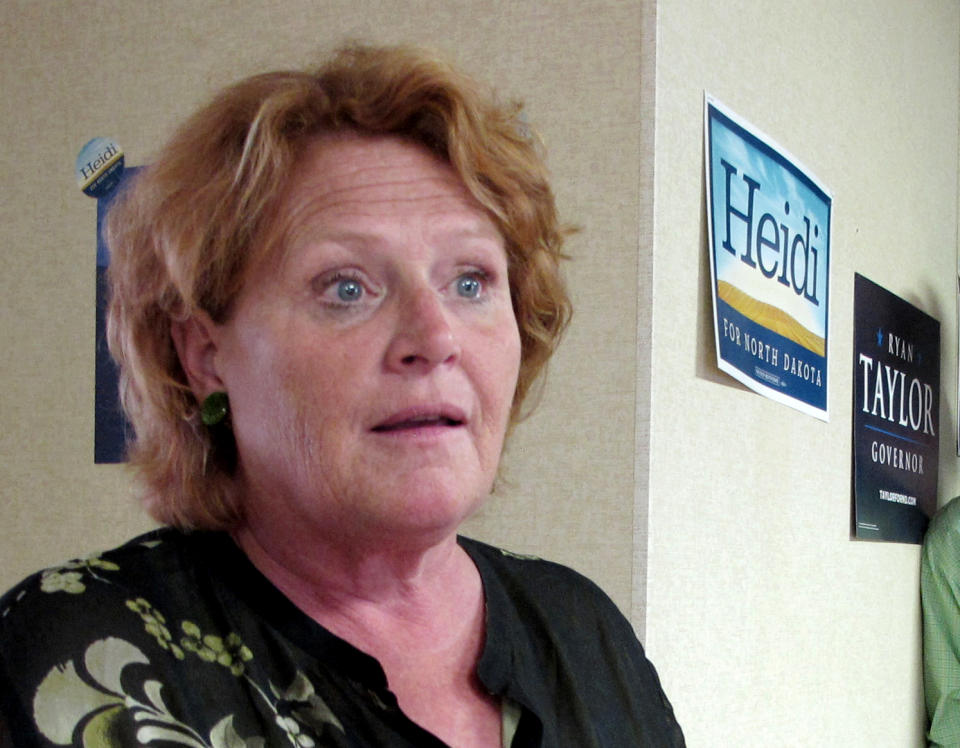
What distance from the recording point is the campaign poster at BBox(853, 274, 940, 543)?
2465 millimetres

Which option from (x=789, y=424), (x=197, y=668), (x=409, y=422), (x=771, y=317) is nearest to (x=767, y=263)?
(x=771, y=317)

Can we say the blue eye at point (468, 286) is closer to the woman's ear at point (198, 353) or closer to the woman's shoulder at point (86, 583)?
the woman's ear at point (198, 353)

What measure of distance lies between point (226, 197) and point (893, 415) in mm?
2085

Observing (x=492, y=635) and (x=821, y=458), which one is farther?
(x=821, y=458)

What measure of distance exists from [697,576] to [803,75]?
974 mm

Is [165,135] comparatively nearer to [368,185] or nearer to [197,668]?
[368,185]

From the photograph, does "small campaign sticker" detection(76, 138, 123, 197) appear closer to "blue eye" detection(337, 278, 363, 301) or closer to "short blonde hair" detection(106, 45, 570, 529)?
"short blonde hair" detection(106, 45, 570, 529)

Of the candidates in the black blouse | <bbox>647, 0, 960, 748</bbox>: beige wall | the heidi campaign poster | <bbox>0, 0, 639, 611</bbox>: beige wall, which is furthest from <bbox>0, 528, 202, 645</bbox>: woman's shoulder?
the heidi campaign poster

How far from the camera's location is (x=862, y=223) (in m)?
2.51

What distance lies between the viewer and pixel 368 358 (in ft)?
3.02

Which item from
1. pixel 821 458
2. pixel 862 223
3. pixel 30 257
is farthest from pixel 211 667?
pixel 862 223

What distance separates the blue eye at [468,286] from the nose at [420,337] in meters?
0.05

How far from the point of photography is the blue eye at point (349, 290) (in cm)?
94

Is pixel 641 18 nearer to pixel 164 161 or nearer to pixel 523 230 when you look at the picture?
pixel 523 230
